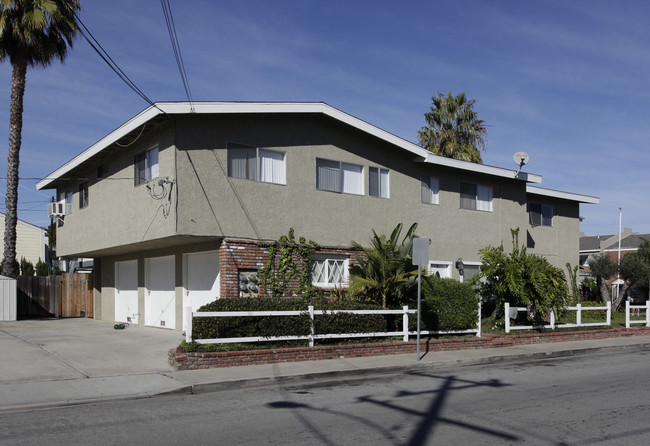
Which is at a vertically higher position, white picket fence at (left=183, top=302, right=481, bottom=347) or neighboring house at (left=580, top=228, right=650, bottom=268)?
neighboring house at (left=580, top=228, right=650, bottom=268)

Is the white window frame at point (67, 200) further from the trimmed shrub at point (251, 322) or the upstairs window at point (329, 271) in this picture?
the trimmed shrub at point (251, 322)

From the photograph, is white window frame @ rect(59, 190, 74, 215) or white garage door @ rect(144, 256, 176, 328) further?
white window frame @ rect(59, 190, 74, 215)

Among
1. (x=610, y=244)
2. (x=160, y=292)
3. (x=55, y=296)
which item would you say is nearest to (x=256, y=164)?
(x=160, y=292)

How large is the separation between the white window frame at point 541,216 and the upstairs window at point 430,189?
6.16 meters

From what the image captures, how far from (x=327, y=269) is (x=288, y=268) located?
1.57m

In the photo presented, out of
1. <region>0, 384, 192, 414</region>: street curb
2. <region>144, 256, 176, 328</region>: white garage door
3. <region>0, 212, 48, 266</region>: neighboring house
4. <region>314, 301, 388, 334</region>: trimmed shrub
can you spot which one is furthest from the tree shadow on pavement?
<region>0, 212, 48, 266</region>: neighboring house

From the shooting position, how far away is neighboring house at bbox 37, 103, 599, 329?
15.6 meters

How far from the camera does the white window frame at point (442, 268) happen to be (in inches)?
826

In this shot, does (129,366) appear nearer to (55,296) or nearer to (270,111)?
(270,111)

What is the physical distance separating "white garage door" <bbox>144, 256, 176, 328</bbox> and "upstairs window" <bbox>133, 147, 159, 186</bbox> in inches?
117

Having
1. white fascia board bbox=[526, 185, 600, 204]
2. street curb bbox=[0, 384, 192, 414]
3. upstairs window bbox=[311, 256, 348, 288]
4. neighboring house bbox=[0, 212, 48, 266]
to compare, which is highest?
white fascia board bbox=[526, 185, 600, 204]

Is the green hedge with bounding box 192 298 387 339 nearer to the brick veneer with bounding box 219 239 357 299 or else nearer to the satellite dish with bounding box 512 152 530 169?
the brick veneer with bounding box 219 239 357 299

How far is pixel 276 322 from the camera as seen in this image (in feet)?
43.5

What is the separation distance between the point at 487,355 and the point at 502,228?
917cm
